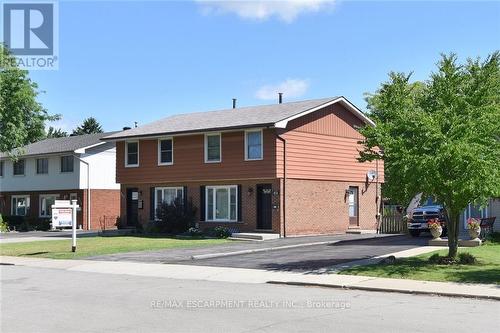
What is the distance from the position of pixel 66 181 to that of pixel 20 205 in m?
7.10

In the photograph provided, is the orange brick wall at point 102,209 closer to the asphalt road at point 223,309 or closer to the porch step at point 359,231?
the porch step at point 359,231

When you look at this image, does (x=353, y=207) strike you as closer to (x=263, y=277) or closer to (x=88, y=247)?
(x=88, y=247)

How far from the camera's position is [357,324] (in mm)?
9695

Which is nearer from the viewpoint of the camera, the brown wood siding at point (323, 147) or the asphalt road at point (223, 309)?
the asphalt road at point (223, 309)

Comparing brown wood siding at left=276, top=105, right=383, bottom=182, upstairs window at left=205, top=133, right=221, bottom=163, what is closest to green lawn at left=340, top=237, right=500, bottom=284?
brown wood siding at left=276, top=105, right=383, bottom=182

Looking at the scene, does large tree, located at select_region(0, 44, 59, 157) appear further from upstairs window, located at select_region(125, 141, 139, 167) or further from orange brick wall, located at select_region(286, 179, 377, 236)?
orange brick wall, located at select_region(286, 179, 377, 236)

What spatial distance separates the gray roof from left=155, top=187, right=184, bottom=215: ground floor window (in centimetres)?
1068

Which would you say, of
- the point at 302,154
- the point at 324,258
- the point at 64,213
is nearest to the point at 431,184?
the point at 324,258

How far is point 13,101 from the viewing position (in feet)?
130

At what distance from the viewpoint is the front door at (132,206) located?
36969 mm

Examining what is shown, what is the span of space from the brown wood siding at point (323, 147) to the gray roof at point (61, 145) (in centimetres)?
1861

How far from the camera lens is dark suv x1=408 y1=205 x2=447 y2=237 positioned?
27.9 meters

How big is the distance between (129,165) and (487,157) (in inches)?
965

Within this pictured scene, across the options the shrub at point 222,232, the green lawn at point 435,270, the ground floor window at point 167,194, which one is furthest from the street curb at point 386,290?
the ground floor window at point 167,194
